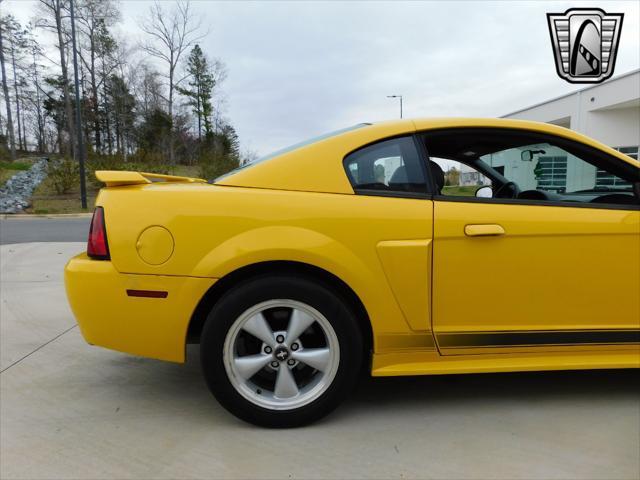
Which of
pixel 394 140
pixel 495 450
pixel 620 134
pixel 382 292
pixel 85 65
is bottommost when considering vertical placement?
pixel 495 450

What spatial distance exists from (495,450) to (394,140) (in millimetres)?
1481

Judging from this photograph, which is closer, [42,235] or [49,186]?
[42,235]

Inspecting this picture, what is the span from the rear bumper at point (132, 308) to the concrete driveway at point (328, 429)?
406 mm

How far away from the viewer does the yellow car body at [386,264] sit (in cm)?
206

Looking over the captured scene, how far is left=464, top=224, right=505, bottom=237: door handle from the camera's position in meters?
2.11

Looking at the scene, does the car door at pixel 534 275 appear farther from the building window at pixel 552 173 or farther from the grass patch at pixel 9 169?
the grass patch at pixel 9 169

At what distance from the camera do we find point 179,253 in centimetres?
205

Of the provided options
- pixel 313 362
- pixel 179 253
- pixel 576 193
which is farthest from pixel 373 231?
pixel 576 193

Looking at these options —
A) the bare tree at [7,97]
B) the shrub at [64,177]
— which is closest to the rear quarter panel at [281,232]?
the shrub at [64,177]

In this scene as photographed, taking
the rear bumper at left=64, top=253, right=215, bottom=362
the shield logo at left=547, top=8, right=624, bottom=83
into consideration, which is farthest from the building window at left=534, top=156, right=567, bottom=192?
the shield logo at left=547, top=8, right=624, bottom=83

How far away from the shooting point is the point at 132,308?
2084mm

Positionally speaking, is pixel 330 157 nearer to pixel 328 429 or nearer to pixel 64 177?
pixel 328 429

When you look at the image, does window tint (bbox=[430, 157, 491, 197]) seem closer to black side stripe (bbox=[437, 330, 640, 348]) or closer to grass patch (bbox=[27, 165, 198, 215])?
black side stripe (bbox=[437, 330, 640, 348])

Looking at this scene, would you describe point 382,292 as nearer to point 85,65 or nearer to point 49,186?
point 49,186
